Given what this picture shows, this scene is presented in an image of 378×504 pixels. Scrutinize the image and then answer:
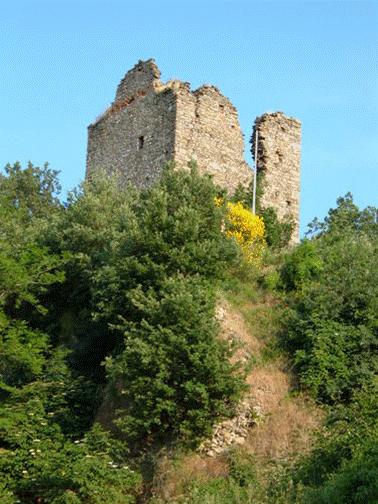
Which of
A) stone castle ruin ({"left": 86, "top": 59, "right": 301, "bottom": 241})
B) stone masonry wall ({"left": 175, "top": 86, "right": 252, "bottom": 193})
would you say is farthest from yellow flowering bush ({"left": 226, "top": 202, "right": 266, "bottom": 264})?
stone castle ruin ({"left": 86, "top": 59, "right": 301, "bottom": 241})

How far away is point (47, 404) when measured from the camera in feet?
65.4

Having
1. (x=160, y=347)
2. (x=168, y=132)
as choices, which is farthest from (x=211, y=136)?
(x=160, y=347)

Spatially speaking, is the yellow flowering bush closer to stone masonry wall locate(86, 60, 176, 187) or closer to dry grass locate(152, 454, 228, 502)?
stone masonry wall locate(86, 60, 176, 187)

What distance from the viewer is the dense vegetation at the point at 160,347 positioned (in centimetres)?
1661

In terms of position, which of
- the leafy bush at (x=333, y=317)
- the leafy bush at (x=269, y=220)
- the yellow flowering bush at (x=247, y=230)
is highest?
the leafy bush at (x=269, y=220)

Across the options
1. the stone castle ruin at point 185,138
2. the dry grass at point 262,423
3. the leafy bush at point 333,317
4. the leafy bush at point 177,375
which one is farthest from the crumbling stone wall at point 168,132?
the leafy bush at point 177,375

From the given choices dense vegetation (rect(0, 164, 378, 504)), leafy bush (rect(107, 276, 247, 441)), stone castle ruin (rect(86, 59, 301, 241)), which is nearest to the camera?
dense vegetation (rect(0, 164, 378, 504))

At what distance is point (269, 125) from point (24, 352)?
14358 millimetres

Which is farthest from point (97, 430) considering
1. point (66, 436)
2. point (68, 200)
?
point (68, 200)

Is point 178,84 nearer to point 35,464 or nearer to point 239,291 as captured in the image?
point 239,291

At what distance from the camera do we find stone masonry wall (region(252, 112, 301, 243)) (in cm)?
3016

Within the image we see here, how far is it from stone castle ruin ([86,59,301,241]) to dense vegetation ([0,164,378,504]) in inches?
110

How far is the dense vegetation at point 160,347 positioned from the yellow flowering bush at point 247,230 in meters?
0.05

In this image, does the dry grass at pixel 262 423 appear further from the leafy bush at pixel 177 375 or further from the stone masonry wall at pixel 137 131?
the stone masonry wall at pixel 137 131
